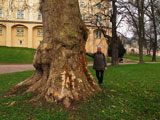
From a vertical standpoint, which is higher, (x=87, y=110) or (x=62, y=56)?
(x=62, y=56)

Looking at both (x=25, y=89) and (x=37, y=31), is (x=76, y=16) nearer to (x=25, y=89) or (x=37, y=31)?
(x=25, y=89)

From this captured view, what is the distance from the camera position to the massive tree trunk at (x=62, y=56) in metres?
3.97

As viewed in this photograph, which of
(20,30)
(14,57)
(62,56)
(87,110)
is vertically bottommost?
(87,110)

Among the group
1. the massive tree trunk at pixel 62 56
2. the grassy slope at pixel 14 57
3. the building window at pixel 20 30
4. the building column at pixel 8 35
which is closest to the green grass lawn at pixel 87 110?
the massive tree trunk at pixel 62 56

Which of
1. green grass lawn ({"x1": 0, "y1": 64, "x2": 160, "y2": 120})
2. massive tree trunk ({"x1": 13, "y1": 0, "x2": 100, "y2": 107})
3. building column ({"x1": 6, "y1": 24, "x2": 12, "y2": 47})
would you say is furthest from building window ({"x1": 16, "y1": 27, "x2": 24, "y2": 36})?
green grass lawn ({"x1": 0, "y1": 64, "x2": 160, "y2": 120})

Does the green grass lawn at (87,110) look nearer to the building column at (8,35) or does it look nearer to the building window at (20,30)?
the building column at (8,35)

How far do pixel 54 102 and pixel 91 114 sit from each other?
99cm

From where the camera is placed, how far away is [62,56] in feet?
13.6

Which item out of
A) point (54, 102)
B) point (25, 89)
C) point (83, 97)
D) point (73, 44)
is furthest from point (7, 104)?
point (73, 44)

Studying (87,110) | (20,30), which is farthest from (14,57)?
(87,110)

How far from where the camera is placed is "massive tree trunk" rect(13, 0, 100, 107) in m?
3.97

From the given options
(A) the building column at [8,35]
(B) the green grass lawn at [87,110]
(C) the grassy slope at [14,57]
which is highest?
(A) the building column at [8,35]

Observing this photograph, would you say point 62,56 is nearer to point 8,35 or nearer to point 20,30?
point 8,35

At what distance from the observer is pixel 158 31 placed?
96.3ft
